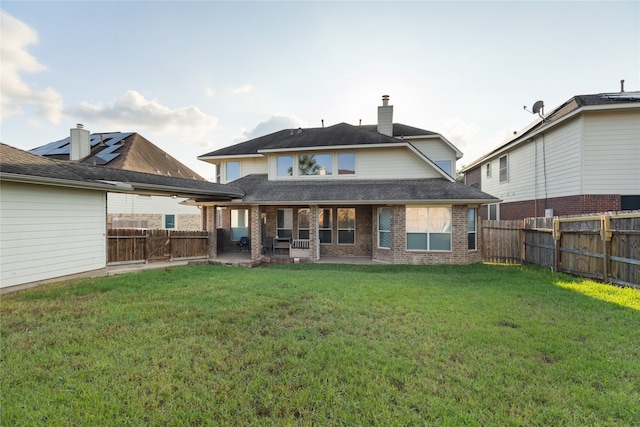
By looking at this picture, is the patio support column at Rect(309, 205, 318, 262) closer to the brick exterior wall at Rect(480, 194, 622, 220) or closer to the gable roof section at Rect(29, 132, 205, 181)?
the brick exterior wall at Rect(480, 194, 622, 220)

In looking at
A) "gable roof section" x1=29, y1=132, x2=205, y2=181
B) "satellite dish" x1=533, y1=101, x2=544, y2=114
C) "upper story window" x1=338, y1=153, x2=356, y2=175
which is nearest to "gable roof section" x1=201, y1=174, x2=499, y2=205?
"upper story window" x1=338, y1=153, x2=356, y2=175

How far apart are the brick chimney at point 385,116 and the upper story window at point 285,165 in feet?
18.9

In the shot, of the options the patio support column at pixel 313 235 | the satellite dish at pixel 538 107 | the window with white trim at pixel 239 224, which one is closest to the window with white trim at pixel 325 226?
the patio support column at pixel 313 235

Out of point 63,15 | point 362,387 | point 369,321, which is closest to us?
point 362,387

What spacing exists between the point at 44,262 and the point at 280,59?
1120 cm

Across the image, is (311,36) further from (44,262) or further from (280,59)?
(44,262)

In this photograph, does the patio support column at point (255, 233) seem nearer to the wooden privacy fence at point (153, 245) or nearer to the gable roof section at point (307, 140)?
the wooden privacy fence at point (153, 245)

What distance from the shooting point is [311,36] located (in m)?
12.1

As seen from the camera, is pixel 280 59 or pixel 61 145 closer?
pixel 280 59

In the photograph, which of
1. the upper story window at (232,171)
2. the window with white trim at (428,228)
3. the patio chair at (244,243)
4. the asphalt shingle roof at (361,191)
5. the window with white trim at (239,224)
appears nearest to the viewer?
the asphalt shingle roof at (361,191)

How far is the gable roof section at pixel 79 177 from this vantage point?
7434 mm

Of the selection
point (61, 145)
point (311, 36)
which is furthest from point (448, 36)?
point (61, 145)

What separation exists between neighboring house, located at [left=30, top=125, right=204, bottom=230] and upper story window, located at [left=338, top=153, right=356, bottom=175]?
15792mm

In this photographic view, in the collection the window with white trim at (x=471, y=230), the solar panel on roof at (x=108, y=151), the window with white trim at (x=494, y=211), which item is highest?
the solar panel on roof at (x=108, y=151)
